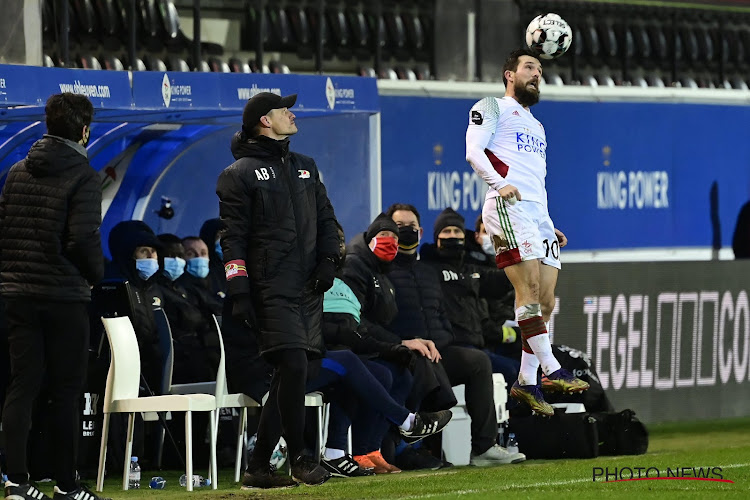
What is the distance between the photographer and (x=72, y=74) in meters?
9.16

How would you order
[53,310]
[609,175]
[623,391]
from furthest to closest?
[609,175]
[623,391]
[53,310]

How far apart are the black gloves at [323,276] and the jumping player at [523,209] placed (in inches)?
38.7

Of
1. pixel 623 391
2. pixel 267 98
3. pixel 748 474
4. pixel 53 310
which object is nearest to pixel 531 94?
pixel 267 98

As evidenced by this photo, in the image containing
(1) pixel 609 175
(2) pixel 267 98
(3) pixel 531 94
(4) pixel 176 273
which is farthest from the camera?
(1) pixel 609 175

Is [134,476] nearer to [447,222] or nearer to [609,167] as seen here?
[447,222]

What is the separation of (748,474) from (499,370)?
2.84 metres

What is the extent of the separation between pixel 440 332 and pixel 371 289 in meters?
0.69

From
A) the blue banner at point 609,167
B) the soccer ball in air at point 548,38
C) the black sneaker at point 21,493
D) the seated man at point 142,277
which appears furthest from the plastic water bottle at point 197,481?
the blue banner at point 609,167

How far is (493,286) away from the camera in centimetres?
1083

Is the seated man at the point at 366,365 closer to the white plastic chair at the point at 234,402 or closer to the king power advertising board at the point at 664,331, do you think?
the white plastic chair at the point at 234,402

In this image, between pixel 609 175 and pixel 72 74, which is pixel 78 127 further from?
pixel 609 175

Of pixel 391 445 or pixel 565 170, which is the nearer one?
pixel 391 445

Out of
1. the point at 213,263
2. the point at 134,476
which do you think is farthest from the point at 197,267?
the point at 134,476

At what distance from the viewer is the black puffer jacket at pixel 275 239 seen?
301 inches
